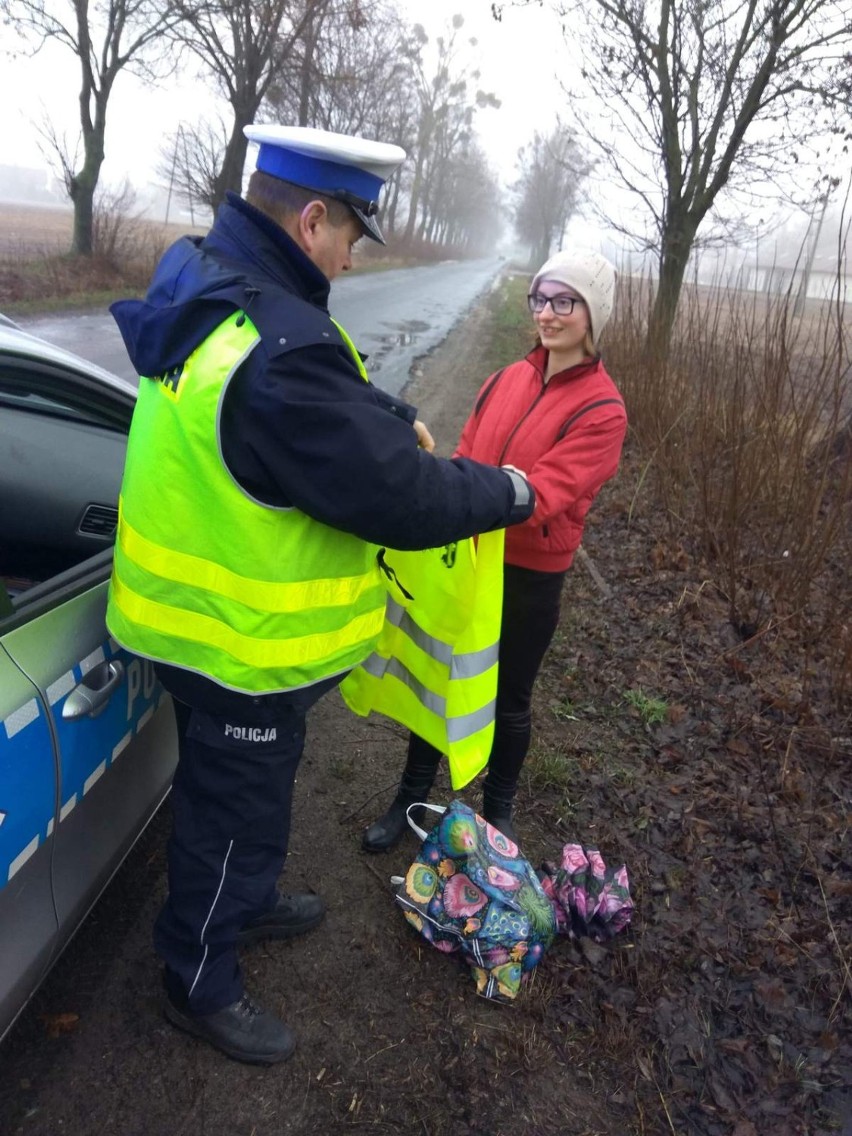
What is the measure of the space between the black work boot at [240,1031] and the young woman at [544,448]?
84cm

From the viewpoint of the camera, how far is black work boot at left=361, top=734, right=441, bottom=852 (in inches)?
114

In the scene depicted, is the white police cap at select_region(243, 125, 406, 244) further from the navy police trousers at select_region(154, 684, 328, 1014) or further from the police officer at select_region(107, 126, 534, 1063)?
the navy police trousers at select_region(154, 684, 328, 1014)

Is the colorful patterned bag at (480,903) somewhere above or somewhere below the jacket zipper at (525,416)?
below

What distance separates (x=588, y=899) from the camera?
8.63ft

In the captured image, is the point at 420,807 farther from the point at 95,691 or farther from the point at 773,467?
the point at 773,467

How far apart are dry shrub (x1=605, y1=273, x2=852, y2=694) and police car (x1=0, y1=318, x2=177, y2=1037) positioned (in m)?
3.27

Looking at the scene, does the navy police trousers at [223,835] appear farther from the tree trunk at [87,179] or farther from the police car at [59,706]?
the tree trunk at [87,179]

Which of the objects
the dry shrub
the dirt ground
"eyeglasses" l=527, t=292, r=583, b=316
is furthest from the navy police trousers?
the dry shrub

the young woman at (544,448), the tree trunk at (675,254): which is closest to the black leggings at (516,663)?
the young woman at (544,448)

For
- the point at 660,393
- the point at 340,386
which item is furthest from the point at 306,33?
the point at 340,386

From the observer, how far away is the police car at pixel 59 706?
62.9 inches

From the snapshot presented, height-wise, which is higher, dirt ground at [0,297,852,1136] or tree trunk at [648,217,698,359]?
tree trunk at [648,217,698,359]

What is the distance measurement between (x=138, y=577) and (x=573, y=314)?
4.98 ft

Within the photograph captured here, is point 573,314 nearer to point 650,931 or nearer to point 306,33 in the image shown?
point 650,931
